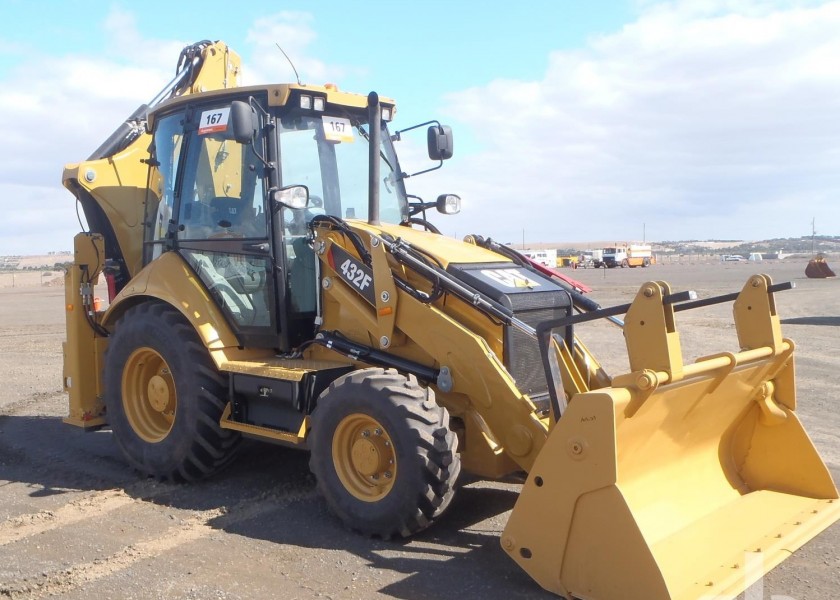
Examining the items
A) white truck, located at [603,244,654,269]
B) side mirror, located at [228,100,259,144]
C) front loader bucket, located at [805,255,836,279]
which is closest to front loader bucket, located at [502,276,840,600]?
side mirror, located at [228,100,259,144]

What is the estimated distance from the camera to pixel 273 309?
5.83 m

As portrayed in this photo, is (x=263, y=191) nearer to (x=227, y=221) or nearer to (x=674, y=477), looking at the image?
(x=227, y=221)

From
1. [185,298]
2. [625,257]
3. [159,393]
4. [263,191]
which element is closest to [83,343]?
[159,393]

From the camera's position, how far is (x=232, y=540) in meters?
4.96

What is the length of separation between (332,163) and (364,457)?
2433mm

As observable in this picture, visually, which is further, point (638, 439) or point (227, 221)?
point (227, 221)

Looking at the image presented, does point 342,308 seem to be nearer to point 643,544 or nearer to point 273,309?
point 273,309

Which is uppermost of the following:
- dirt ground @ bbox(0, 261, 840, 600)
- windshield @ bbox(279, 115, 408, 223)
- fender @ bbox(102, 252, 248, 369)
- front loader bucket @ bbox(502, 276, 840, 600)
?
windshield @ bbox(279, 115, 408, 223)

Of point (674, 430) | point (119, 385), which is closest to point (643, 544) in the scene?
point (674, 430)

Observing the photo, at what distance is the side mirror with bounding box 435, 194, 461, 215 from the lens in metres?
6.78

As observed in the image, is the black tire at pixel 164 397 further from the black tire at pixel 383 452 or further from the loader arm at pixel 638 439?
the black tire at pixel 383 452

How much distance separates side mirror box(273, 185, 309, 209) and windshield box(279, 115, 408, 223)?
13.2 inches

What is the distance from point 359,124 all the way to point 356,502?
3056 mm

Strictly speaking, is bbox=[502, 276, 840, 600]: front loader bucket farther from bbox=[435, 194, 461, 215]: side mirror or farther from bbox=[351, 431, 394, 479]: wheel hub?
bbox=[435, 194, 461, 215]: side mirror
